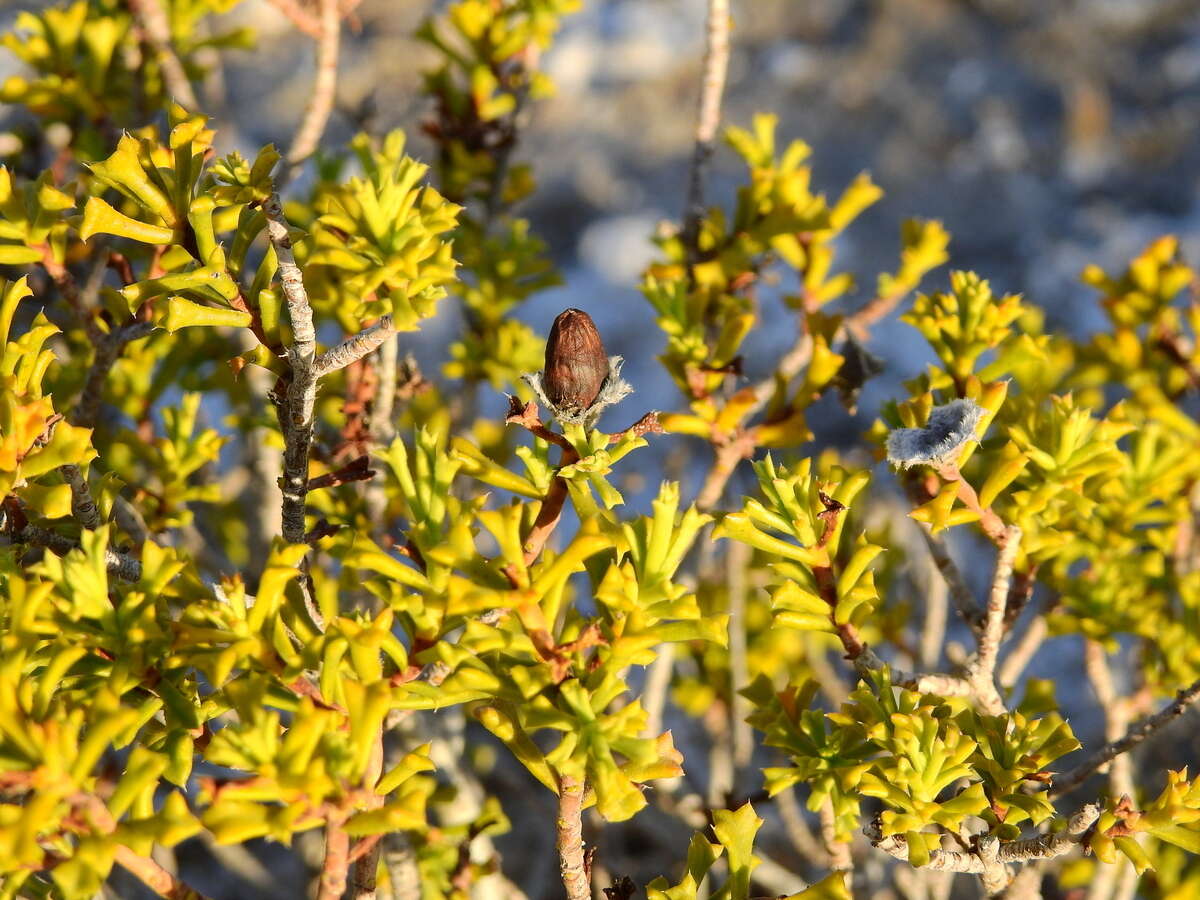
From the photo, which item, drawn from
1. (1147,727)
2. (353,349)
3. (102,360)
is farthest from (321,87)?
(1147,727)

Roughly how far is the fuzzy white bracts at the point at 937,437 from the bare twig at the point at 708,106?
706 mm

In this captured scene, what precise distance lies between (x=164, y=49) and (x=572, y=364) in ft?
4.88

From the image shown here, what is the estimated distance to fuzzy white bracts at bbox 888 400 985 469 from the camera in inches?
46.6

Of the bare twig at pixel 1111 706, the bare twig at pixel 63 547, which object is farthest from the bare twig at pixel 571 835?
the bare twig at pixel 1111 706

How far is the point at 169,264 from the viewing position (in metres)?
1.08

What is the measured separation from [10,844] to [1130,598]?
174 centimetres

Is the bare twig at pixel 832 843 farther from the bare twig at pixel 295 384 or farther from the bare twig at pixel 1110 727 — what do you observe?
the bare twig at pixel 295 384

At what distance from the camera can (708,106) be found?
1782 mm

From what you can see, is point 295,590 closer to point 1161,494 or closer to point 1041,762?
point 1041,762

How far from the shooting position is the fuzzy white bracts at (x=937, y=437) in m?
1.18

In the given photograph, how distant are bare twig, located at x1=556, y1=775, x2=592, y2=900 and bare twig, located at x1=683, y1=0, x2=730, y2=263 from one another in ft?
3.52

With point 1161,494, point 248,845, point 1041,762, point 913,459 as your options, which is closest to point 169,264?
point 913,459

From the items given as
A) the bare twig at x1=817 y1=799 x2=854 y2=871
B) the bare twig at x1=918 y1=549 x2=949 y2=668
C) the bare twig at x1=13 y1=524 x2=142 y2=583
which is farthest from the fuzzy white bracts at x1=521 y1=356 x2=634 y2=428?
the bare twig at x1=918 y1=549 x2=949 y2=668

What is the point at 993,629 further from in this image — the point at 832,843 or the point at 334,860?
the point at 334,860
